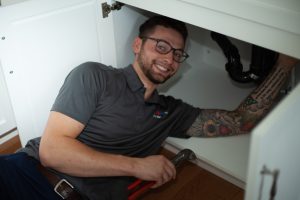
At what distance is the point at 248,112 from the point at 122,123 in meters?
0.42

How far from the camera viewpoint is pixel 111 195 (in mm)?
1246

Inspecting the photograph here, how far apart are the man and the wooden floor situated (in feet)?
0.66

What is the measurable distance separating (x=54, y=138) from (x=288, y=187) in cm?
66

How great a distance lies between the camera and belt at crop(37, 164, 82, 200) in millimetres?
1209

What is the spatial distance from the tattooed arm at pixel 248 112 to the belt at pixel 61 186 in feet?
1.55

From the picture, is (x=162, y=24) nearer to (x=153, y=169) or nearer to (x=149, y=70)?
(x=149, y=70)

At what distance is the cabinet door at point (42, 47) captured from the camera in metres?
1.16

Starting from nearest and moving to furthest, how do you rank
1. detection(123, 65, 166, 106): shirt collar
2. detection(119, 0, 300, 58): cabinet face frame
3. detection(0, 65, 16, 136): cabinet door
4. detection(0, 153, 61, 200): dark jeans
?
detection(119, 0, 300, 58): cabinet face frame < detection(0, 153, 61, 200): dark jeans < detection(123, 65, 166, 106): shirt collar < detection(0, 65, 16, 136): cabinet door

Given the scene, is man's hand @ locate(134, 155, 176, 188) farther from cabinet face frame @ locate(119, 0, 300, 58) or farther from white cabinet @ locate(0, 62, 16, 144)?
white cabinet @ locate(0, 62, 16, 144)

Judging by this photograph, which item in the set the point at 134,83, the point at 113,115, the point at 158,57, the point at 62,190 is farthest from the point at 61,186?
the point at 158,57

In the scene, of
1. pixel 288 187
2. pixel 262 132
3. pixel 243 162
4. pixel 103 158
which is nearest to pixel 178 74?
pixel 243 162

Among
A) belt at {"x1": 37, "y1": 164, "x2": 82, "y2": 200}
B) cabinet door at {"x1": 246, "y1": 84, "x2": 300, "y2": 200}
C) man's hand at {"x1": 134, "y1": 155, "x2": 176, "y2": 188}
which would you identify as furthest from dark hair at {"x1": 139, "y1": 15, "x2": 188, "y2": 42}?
cabinet door at {"x1": 246, "y1": 84, "x2": 300, "y2": 200}

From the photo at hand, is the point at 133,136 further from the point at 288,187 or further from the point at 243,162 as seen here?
the point at 288,187

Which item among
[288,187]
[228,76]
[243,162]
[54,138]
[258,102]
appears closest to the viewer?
[288,187]
